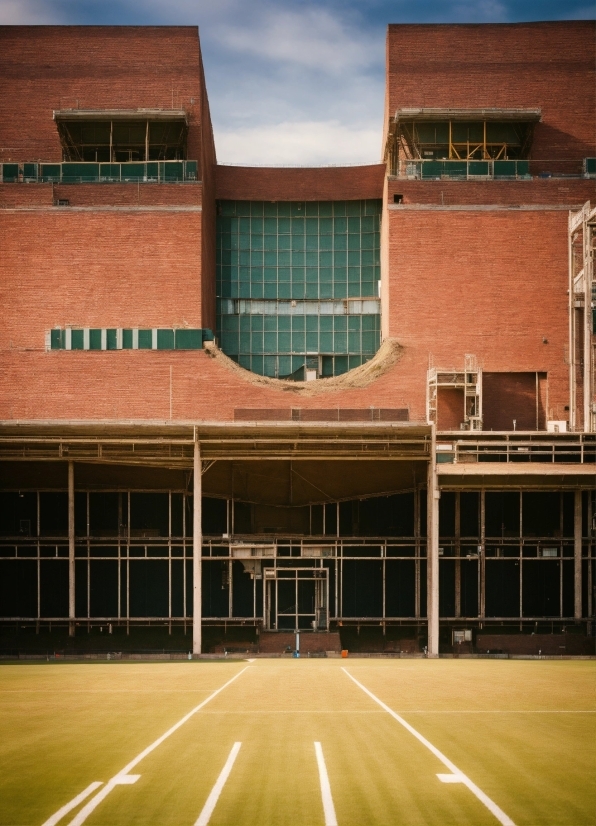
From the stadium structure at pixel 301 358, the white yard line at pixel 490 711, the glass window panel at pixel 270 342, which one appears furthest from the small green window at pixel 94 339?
→ the white yard line at pixel 490 711

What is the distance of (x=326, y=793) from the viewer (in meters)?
15.6

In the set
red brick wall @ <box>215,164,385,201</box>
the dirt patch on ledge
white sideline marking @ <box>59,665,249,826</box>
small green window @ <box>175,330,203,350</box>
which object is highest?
red brick wall @ <box>215,164,385,201</box>

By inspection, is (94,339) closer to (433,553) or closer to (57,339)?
(57,339)

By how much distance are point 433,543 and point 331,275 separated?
33.0m

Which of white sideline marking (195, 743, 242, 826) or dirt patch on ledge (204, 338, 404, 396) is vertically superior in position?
dirt patch on ledge (204, 338, 404, 396)

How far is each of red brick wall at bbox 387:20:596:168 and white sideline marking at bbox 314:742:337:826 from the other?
209 feet

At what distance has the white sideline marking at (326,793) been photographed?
14.0 meters

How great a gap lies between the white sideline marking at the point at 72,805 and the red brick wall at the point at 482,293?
55.2 m

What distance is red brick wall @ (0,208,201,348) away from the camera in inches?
2832

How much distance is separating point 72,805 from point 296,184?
72723 millimetres

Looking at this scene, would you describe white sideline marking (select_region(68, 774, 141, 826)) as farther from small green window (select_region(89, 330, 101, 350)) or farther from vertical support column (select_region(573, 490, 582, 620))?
small green window (select_region(89, 330, 101, 350))

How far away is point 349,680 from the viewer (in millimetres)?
36594

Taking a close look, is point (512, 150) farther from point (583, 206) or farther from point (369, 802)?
point (369, 802)

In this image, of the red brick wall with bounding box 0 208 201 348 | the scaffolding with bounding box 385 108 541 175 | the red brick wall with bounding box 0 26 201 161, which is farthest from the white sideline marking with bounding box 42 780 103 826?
the scaffolding with bounding box 385 108 541 175
